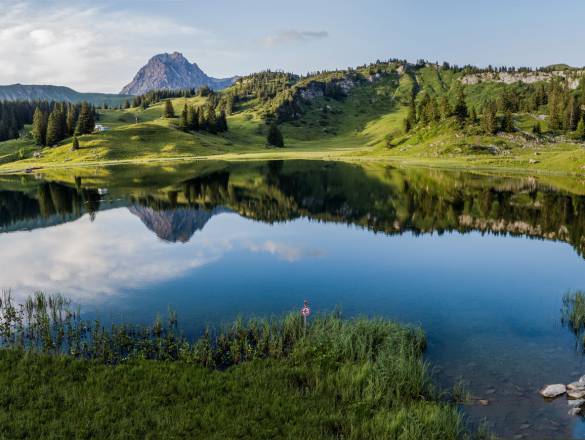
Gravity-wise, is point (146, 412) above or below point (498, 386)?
above

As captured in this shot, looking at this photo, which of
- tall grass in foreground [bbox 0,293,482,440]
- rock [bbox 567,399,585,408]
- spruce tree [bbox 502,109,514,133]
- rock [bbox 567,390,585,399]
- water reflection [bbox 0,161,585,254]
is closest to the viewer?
tall grass in foreground [bbox 0,293,482,440]

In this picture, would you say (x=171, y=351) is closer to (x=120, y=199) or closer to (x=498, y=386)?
(x=498, y=386)

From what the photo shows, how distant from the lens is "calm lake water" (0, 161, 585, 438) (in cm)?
2401

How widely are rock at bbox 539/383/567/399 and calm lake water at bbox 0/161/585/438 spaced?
47 cm

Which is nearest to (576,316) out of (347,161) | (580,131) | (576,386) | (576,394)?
(576,386)

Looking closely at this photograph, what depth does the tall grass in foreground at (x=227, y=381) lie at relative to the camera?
15383 mm

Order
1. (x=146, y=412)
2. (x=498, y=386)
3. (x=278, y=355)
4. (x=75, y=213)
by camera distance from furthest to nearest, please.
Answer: (x=75, y=213) < (x=278, y=355) < (x=498, y=386) < (x=146, y=412)

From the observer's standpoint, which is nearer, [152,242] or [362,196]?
[152,242]

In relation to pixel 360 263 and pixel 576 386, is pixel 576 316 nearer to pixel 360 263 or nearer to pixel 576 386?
pixel 576 386

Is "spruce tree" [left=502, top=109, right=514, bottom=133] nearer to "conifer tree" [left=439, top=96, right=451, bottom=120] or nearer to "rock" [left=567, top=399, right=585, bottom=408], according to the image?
"conifer tree" [left=439, top=96, right=451, bottom=120]

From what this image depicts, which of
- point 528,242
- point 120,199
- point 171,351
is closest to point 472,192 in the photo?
point 528,242

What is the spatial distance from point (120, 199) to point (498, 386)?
8049cm

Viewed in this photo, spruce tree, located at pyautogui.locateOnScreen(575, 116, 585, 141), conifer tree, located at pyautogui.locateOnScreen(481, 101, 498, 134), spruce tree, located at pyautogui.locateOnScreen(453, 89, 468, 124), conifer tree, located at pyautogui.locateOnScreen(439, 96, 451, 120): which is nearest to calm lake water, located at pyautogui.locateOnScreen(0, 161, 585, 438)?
conifer tree, located at pyautogui.locateOnScreen(481, 101, 498, 134)

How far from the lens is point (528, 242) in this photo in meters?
51.9
